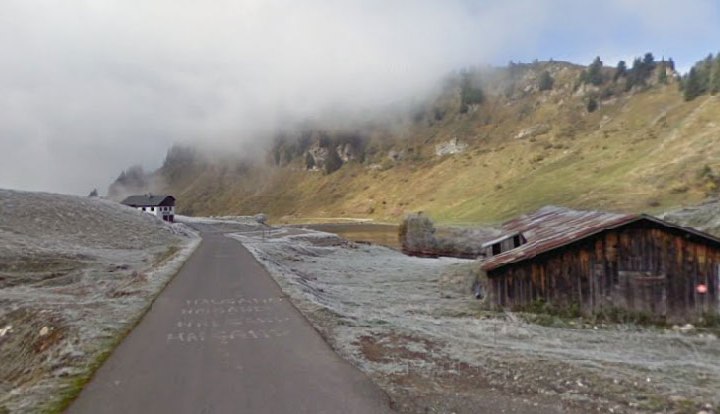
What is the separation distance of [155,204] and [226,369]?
120 m

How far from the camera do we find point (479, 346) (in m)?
14.2

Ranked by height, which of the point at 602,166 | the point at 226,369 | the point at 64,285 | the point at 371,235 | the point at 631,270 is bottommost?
the point at 64,285

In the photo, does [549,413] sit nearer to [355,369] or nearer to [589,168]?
[355,369]

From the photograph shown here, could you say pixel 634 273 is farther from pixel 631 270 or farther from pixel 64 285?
pixel 64 285

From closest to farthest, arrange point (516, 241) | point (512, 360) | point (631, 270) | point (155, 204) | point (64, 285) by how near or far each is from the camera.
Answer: point (512, 360) → point (631, 270) → point (64, 285) → point (516, 241) → point (155, 204)

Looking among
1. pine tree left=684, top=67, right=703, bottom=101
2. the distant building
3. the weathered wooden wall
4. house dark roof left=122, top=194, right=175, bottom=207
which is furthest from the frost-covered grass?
pine tree left=684, top=67, right=703, bottom=101

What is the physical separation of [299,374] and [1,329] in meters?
14.1

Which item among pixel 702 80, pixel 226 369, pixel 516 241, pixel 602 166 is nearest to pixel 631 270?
pixel 516 241

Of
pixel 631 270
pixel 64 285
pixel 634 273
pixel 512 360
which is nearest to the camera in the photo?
pixel 512 360

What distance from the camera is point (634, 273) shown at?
75.9 ft

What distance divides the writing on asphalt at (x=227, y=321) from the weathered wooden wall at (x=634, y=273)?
12.2 m

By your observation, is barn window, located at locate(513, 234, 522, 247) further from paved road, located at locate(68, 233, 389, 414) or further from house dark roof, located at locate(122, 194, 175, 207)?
house dark roof, located at locate(122, 194, 175, 207)

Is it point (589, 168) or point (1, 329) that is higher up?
point (589, 168)

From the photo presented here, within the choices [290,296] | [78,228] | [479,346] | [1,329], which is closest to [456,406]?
[479,346]
